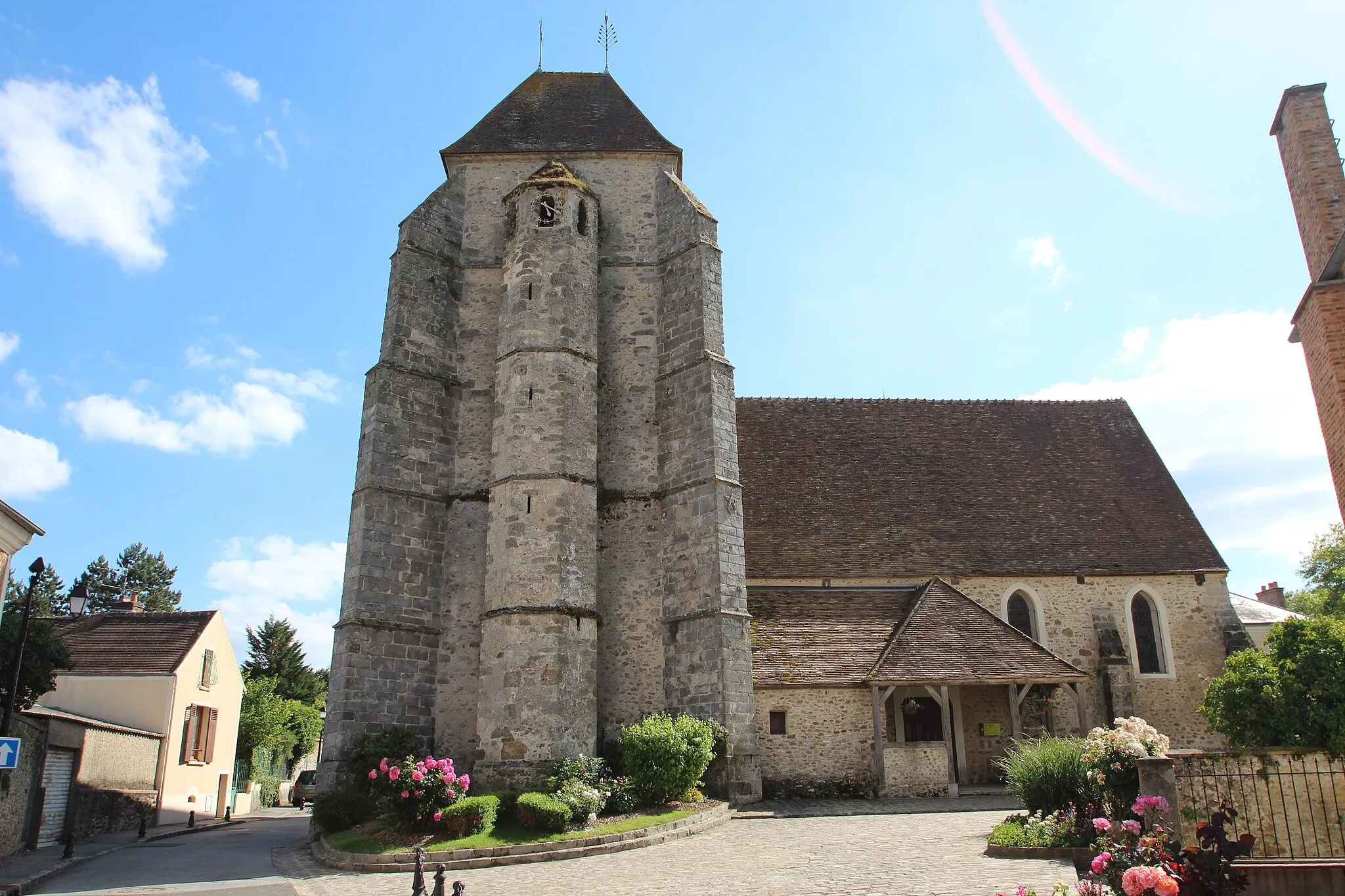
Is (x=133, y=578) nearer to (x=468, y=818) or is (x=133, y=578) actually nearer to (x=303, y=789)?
(x=303, y=789)

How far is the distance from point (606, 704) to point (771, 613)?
3.51 meters

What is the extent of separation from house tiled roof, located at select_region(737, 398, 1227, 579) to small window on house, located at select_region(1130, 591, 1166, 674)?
2.55ft

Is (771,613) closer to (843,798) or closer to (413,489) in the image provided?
(843,798)

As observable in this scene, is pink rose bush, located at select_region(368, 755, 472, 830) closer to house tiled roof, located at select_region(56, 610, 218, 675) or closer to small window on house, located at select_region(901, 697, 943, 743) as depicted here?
small window on house, located at select_region(901, 697, 943, 743)

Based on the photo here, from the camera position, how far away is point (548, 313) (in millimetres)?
16750

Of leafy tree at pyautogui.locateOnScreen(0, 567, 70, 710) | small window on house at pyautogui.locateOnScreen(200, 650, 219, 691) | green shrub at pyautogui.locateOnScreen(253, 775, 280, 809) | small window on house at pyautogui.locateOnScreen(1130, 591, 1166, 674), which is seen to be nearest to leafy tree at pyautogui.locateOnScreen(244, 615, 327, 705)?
green shrub at pyautogui.locateOnScreen(253, 775, 280, 809)

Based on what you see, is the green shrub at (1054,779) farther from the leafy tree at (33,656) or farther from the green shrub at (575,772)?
the leafy tree at (33,656)

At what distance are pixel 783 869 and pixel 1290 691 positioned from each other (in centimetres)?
572

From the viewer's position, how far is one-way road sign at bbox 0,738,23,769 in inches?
383

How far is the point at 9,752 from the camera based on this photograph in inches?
388

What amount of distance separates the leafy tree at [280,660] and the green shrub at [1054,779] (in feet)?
108

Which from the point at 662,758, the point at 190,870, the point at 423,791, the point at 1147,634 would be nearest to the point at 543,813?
the point at 423,791

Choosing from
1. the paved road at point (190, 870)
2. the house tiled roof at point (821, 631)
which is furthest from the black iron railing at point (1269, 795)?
the paved road at point (190, 870)

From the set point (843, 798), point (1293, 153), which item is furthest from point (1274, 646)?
point (1293, 153)
